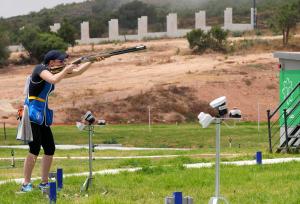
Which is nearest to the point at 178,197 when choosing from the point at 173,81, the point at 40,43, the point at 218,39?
the point at 173,81

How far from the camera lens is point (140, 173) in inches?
544

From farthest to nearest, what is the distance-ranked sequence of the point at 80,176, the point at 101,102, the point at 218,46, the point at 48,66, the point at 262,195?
the point at 218,46
the point at 101,102
the point at 80,176
the point at 48,66
the point at 262,195

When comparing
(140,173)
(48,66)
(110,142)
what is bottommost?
(110,142)

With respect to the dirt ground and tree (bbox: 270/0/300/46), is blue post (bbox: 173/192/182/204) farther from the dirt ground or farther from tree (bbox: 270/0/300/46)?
tree (bbox: 270/0/300/46)

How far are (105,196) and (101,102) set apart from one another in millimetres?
40078

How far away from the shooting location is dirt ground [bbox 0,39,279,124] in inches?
2028

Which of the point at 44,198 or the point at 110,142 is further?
the point at 110,142

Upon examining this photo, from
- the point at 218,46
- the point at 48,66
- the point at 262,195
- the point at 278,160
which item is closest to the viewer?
the point at 262,195

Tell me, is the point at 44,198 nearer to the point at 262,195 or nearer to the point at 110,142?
the point at 262,195

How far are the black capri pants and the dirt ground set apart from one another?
3367cm

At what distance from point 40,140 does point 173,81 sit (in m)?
44.2

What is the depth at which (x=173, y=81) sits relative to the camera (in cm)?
5547

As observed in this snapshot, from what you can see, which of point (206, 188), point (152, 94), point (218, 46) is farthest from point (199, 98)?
point (206, 188)

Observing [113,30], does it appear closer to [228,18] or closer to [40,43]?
[228,18]
